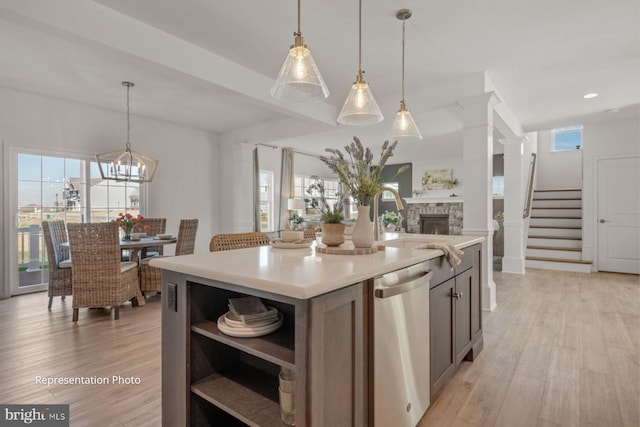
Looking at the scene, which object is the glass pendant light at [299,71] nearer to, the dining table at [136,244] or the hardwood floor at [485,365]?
the hardwood floor at [485,365]

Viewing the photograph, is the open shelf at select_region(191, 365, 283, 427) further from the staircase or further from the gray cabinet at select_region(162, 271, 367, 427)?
the staircase

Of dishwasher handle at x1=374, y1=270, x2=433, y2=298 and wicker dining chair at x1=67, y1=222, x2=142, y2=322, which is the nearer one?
dishwasher handle at x1=374, y1=270, x2=433, y2=298

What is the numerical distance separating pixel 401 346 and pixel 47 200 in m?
5.13

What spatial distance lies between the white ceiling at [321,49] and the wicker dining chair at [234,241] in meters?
1.70

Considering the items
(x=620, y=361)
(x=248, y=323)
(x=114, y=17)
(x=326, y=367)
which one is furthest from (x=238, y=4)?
(x=620, y=361)

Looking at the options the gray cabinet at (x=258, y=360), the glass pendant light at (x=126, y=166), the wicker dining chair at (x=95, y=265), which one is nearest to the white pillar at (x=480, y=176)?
the gray cabinet at (x=258, y=360)

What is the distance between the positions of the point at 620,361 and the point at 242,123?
18.2ft

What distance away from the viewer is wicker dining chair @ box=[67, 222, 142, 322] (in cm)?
309

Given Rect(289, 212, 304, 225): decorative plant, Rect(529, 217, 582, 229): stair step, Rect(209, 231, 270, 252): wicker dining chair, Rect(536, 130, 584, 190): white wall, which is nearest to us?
Rect(209, 231, 270, 252): wicker dining chair

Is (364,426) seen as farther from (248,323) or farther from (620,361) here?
(620,361)

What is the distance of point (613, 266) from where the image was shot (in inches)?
229

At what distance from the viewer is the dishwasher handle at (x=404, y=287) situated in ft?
4.21

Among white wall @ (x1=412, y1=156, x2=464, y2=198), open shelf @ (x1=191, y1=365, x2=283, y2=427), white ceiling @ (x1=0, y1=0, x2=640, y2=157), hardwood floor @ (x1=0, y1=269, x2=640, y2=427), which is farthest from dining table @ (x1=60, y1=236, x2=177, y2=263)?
white wall @ (x1=412, y1=156, x2=464, y2=198)

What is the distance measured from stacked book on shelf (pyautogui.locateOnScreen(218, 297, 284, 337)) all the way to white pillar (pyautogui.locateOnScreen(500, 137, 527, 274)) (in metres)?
5.58
